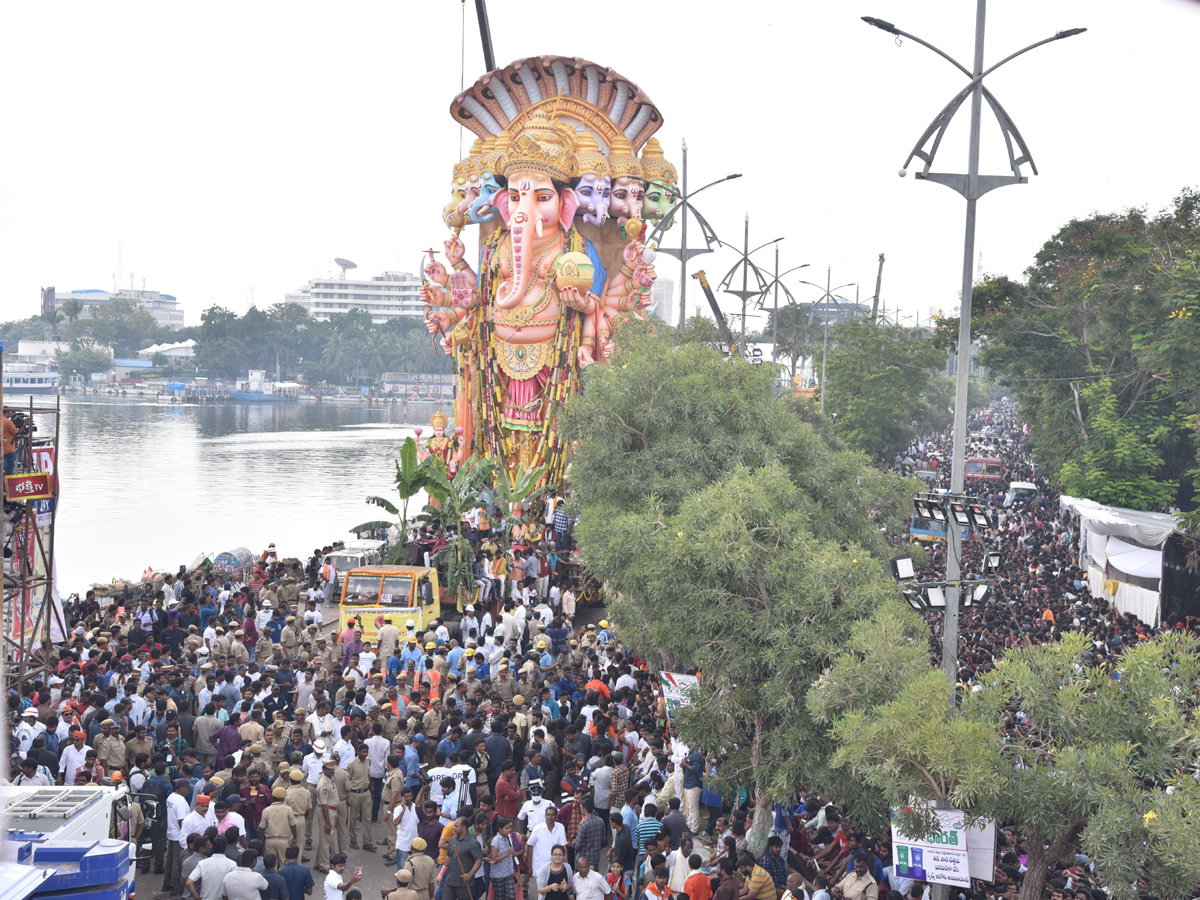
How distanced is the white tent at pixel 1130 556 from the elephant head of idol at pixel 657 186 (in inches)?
537

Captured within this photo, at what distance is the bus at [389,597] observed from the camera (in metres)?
18.0

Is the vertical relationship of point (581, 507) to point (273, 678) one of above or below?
above

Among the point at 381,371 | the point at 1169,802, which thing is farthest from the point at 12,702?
the point at 381,371

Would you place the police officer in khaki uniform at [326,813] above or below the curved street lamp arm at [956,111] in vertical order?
below

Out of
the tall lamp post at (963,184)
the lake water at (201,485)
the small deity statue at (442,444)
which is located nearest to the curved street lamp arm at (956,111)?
the tall lamp post at (963,184)

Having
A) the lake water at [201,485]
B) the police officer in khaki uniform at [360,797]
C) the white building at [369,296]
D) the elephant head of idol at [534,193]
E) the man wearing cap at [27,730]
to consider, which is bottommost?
the lake water at [201,485]

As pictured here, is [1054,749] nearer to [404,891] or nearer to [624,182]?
[404,891]

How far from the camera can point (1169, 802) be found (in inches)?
261

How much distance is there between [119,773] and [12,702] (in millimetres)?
2695

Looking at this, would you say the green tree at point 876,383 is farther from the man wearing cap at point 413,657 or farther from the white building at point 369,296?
the white building at point 369,296

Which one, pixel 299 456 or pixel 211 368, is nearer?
pixel 299 456

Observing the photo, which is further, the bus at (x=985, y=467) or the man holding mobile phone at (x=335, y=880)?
the bus at (x=985, y=467)

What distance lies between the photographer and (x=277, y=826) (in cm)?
956

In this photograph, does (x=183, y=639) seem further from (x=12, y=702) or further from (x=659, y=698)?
(x=659, y=698)
